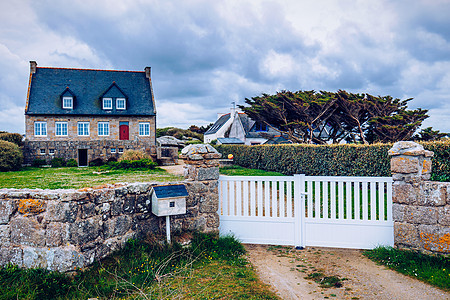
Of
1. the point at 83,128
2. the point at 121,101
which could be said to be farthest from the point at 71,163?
the point at 121,101

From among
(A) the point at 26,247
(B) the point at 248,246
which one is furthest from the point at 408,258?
(A) the point at 26,247

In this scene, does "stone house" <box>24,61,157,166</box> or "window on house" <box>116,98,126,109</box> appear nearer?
"stone house" <box>24,61,157,166</box>

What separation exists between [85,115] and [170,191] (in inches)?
876

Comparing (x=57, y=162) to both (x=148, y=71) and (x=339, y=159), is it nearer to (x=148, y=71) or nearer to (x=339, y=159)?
(x=148, y=71)

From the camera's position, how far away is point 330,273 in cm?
445

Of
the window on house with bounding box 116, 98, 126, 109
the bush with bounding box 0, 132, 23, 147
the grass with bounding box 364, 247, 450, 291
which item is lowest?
the grass with bounding box 364, 247, 450, 291

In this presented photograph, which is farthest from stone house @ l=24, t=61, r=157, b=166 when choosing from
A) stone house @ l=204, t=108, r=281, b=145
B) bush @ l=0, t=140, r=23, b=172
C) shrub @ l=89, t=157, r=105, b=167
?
stone house @ l=204, t=108, r=281, b=145

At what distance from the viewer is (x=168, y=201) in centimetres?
498

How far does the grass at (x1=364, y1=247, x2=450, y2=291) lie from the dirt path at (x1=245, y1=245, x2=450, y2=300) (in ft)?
0.46

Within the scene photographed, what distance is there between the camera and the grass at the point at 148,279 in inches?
147

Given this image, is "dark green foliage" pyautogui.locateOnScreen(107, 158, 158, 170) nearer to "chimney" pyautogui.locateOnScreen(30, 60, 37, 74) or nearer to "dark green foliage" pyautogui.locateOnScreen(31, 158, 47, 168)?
"dark green foliage" pyautogui.locateOnScreen(31, 158, 47, 168)

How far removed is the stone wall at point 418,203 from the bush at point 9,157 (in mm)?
19374

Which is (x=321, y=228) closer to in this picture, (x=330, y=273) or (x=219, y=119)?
(x=330, y=273)

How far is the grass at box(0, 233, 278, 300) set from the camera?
3.73 m
